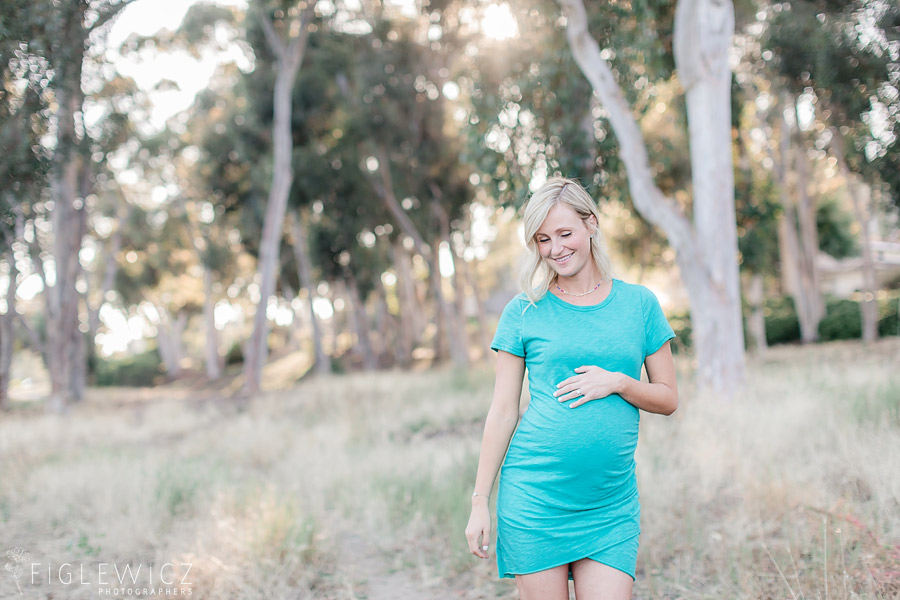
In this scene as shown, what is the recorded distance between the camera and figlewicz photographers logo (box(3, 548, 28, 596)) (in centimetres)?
424

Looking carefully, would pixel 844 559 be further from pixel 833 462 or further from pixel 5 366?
pixel 5 366

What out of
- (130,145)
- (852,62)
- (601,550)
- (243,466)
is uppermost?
(130,145)

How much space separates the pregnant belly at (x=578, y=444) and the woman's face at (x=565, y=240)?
0.48m

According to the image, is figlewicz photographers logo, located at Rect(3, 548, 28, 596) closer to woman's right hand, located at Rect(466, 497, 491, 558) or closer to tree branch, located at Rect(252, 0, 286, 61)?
woman's right hand, located at Rect(466, 497, 491, 558)

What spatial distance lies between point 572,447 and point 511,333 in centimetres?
44

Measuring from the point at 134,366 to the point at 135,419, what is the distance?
2472 centimetres

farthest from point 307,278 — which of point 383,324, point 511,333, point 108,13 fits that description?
point 511,333

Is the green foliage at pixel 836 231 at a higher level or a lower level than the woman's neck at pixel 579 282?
higher

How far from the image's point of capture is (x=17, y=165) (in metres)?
7.60

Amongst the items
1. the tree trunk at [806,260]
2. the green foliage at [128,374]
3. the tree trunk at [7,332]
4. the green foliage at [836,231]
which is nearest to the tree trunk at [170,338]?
the green foliage at [128,374]

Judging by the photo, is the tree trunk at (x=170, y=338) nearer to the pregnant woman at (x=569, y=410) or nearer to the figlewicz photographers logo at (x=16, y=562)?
the figlewicz photographers logo at (x=16, y=562)

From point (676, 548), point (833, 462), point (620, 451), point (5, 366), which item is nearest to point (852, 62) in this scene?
point (833, 462)

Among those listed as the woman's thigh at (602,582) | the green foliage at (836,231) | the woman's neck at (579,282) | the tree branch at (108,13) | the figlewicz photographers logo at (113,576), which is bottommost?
the figlewicz photographers logo at (113,576)

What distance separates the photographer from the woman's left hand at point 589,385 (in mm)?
2021
